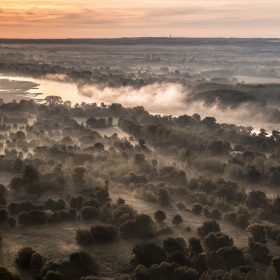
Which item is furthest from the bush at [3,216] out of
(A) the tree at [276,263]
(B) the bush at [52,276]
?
(A) the tree at [276,263]

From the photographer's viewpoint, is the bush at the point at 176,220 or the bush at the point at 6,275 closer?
the bush at the point at 6,275

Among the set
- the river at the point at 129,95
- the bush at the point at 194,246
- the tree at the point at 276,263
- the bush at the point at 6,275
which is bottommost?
the tree at the point at 276,263

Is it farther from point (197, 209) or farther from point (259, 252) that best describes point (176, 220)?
point (259, 252)

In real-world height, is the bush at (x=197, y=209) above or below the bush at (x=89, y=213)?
below

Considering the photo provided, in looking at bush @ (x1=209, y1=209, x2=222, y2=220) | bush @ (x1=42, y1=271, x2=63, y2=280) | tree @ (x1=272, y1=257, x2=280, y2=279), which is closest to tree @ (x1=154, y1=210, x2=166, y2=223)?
bush @ (x1=209, y1=209, x2=222, y2=220)

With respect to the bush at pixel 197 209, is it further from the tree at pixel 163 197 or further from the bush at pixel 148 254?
the bush at pixel 148 254

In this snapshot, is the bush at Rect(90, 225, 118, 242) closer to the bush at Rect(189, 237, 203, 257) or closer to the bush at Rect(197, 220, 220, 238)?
the bush at Rect(189, 237, 203, 257)

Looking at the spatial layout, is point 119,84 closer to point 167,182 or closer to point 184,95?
point 184,95
